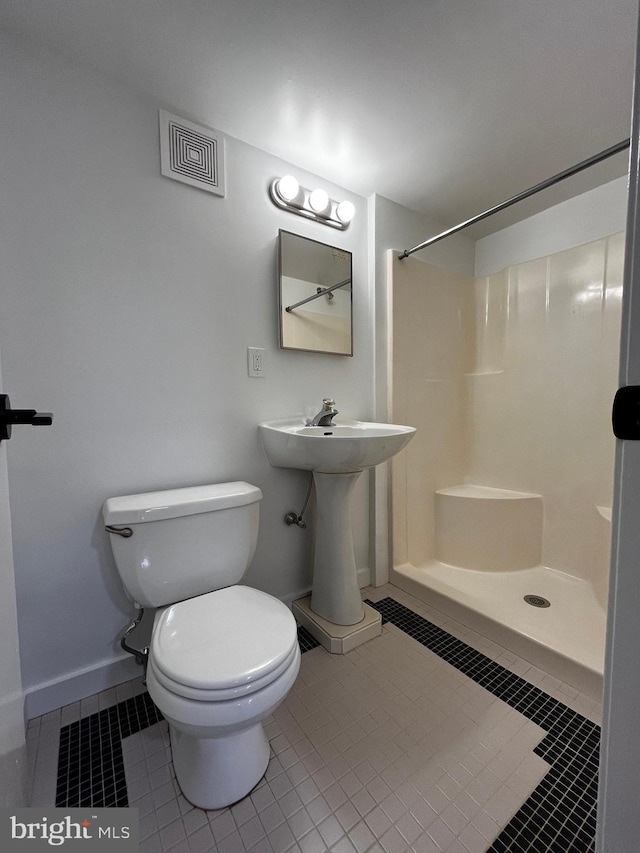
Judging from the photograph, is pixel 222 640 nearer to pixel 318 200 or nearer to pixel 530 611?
pixel 530 611

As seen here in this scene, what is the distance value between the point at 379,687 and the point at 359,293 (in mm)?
1712

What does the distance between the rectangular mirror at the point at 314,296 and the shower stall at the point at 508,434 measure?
0.99ft

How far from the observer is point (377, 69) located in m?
1.12

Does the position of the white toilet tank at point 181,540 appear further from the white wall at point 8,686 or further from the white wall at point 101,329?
the white wall at point 8,686

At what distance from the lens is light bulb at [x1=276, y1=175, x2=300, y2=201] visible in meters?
1.46

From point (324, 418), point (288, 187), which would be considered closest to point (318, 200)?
point (288, 187)

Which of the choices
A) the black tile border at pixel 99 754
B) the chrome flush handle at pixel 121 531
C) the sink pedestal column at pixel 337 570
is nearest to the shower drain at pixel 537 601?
the sink pedestal column at pixel 337 570

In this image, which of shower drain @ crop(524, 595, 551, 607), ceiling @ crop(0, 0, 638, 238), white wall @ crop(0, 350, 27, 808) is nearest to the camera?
white wall @ crop(0, 350, 27, 808)

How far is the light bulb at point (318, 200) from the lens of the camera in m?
1.55

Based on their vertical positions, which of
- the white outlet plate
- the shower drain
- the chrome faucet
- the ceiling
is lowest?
the shower drain

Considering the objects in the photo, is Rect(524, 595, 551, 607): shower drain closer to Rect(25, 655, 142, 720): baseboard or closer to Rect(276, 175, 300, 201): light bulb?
Rect(25, 655, 142, 720): baseboard

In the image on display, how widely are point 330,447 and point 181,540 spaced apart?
0.57 m

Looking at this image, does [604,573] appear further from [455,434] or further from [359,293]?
[359,293]

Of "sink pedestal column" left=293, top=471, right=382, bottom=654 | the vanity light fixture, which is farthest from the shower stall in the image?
"sink pedestal column" left=293, top=471, right=382, bottom=654
